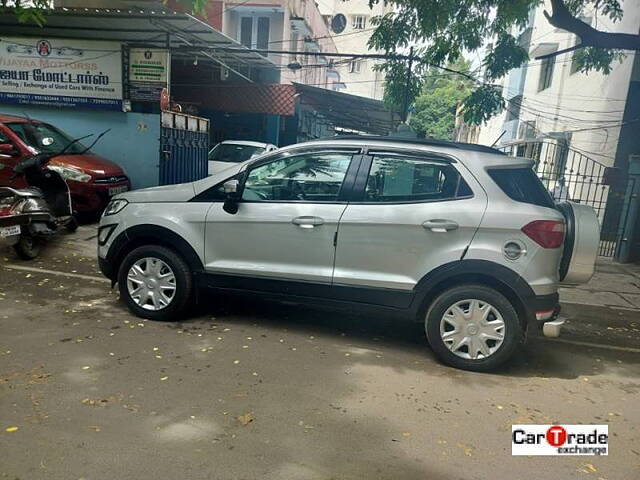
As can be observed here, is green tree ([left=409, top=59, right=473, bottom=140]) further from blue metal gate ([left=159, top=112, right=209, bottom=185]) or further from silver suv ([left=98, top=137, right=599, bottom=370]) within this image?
silver suv ([left=98, top=137, right=599, bottom=370])

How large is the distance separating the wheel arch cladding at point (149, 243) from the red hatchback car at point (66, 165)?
4.36m

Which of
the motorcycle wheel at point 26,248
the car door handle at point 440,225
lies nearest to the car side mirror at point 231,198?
the car door handle at point 440,225

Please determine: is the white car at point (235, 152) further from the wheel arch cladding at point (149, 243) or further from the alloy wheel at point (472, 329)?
the alloy wheel at point (472, 329)

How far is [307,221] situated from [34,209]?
14.2 feet

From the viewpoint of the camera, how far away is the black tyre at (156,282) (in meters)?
4.58

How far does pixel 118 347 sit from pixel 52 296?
176 centimetres

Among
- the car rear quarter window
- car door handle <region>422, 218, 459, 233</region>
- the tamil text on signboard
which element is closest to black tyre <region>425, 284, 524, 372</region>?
car door handle <region>422, 218, 459, 233</region>

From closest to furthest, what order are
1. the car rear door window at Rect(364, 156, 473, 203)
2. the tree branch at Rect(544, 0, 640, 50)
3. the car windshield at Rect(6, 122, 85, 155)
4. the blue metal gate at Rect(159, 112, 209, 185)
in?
the car rear door window at Rect(364, 156, 473, 203) → the tree branch at Rect(544, 0, 640, 50) → the car windshield at Rect(6, 122, 85, 155) → the blue metal gate at Rect(159, 112, 209, 185)

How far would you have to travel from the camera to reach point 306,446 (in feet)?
9.45

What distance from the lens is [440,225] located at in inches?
154

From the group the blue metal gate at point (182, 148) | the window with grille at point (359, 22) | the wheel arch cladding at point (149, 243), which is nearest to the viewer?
the wheel arch cladding at point (149, 243)

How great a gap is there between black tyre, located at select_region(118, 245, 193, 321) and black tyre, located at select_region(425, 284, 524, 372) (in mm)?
2218

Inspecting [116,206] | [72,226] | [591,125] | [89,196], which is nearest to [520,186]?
[116,206]

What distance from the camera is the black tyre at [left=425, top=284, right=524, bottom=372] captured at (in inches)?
152
